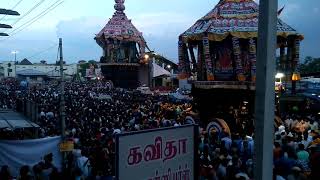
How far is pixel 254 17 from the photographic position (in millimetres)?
19344

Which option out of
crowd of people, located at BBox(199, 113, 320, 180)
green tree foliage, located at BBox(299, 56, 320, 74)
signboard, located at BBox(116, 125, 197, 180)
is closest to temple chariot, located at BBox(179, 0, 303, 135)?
crowd of people, located at BBox(199, 113, 320, 180)

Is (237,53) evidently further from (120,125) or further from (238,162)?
(238,162)

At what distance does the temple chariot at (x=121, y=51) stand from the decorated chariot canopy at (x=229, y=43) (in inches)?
1471

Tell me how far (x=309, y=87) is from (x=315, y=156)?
22200 millimetres

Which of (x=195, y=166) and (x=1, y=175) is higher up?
(x=195, y=166)

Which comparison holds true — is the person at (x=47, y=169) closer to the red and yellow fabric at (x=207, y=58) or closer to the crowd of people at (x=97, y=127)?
the crowd of people at (x=97, y=127)

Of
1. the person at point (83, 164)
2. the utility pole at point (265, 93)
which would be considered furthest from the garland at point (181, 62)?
the utility pole at point (265, 93)

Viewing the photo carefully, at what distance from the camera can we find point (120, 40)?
57.9 m

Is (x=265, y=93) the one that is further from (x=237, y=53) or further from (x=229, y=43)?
(x=229, y=43)

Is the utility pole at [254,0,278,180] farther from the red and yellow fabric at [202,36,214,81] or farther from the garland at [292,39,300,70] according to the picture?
the garland at [292,39,300,70]

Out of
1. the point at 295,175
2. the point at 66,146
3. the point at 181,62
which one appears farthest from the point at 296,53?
the point at 295,175

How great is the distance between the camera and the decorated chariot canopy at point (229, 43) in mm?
19188

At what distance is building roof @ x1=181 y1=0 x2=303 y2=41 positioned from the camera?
19031 millimetres

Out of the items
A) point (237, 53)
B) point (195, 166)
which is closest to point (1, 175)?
point (195, 166)
